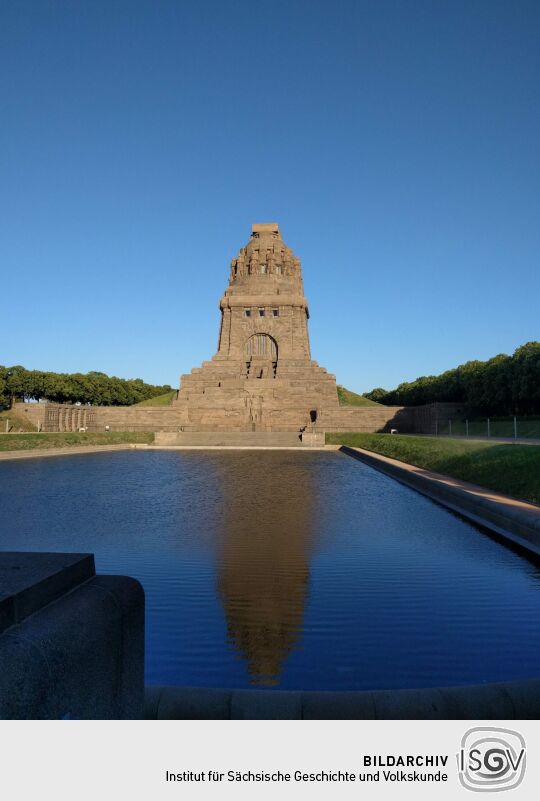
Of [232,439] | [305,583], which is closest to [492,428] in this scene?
[232,439]

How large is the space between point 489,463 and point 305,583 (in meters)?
11.1

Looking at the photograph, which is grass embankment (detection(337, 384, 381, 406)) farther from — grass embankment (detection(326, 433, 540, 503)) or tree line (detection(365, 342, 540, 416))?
grass embankment (detection(326, 433, 540, 503))

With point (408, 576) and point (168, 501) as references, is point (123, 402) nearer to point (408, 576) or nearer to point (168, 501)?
point (168, 501)

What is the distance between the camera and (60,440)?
34.3 meters

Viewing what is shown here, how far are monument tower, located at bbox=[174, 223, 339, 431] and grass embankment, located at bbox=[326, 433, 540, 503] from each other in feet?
86.8

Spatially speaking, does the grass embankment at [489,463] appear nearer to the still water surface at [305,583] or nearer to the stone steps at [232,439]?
the still water surface at [305,583]

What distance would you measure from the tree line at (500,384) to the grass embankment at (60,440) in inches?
1167

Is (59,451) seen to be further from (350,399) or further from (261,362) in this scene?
(350,399)

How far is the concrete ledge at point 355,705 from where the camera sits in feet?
10.2
